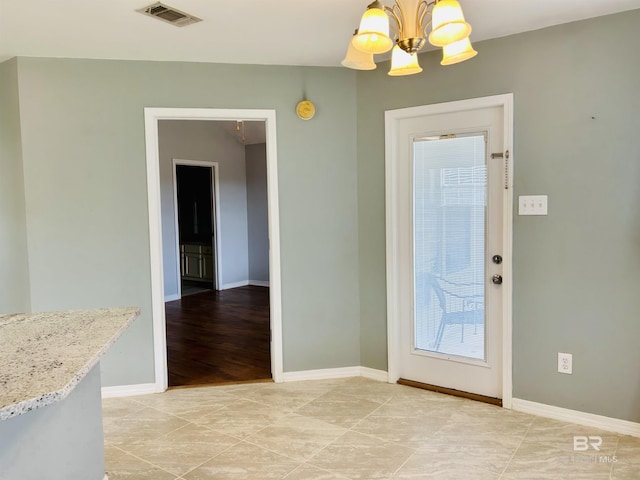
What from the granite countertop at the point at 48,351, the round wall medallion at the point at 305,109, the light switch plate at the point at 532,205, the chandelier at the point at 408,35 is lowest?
the granite countertop at the point at 48,351

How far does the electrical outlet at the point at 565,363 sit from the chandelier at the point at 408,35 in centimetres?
191

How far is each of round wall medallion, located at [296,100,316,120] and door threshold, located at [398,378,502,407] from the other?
2.08 m

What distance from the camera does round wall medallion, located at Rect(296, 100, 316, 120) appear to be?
3.43 meters

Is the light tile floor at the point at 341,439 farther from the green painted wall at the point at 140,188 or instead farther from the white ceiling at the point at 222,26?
the white ceiling at the point at 222,26

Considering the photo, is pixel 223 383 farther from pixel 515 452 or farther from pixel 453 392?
pixel 515 452

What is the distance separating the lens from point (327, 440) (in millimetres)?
2650

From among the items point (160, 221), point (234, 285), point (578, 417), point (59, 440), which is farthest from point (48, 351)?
point (234, 285)

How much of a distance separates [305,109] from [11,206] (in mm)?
Result: 2181

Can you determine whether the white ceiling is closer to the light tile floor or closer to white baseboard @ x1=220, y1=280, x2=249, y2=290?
the light tile floor

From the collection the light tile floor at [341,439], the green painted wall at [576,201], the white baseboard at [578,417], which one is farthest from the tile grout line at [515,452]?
the green painted wall at [576,201]

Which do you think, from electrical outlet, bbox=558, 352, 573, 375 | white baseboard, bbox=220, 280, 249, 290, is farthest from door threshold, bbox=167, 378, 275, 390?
white baseboard, bbox=220, 280, 249, 290

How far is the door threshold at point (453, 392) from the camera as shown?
310 centimetres

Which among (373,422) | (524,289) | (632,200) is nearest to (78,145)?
(373,422)

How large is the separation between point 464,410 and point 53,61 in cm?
354
